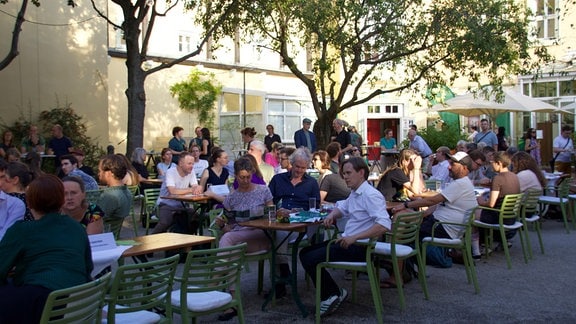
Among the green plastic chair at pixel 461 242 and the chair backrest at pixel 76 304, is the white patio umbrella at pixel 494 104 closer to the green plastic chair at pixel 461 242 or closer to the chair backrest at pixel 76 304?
the green plastic chair at pixel 461 242

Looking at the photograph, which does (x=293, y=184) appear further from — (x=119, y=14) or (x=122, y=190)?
(x=119, y=14)

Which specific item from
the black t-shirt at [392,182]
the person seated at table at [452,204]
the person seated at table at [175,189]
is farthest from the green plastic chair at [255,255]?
the black t-shirt at [392,182]

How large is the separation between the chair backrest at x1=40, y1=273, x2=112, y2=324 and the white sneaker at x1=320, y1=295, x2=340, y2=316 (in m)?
2.51

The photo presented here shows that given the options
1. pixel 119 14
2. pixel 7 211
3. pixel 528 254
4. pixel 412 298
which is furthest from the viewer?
pixel 119 14

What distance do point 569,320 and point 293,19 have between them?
481 inches

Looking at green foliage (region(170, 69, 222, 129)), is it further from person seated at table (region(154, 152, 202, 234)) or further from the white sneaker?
the white sneaker

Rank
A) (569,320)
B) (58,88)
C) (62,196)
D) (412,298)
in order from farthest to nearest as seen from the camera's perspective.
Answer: (58,88) → (412,298) → (569,320) → (62,196)

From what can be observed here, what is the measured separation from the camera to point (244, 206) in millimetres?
6434

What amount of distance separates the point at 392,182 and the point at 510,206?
1528mm

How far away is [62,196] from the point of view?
378cm

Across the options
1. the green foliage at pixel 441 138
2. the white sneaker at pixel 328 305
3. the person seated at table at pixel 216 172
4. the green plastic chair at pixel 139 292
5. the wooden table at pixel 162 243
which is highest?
the green foliage at pixel 441 138

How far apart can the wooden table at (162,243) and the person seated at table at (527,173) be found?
599 cm

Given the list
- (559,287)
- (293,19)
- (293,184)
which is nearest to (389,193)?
(293,184)

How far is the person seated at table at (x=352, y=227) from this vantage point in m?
5.61
